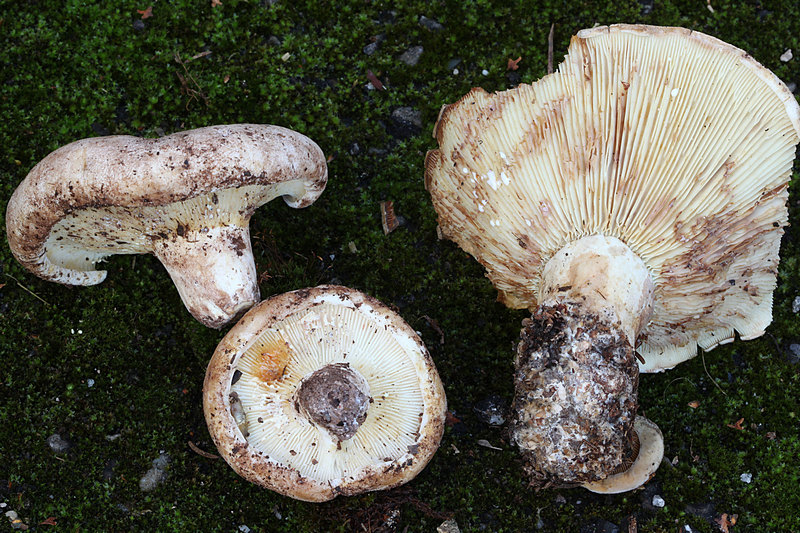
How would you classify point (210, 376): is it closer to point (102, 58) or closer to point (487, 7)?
point (102, 58)

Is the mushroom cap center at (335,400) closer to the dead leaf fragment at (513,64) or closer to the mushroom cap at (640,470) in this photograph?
the mushroom cap at (640,470)

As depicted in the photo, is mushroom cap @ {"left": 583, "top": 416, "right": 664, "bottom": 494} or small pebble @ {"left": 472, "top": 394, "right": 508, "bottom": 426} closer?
mushroom cap @ {"left": 583, "top": 416, "right": 664, "bottom": 494}

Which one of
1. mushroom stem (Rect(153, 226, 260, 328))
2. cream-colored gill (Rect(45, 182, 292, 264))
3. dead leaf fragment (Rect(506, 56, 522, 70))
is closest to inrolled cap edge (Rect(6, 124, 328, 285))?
cream-colored gill (Rect(45, 182, 292, 264))

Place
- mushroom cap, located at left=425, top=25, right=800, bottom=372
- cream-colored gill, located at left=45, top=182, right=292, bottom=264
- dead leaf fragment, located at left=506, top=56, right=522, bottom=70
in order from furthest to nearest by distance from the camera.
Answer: dead leaf fragment, located at left=506, top=56, right=522, bottom=70
cream-colored gill, located at left=45, top=182, right=292, bottom=264
mushroom cap, located at left=425, top=25, right=800, bottom=372

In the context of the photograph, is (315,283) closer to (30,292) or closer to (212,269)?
(212,269)

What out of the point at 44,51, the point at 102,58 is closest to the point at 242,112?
the point at 102,58

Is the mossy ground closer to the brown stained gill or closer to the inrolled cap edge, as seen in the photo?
the brown stained gill

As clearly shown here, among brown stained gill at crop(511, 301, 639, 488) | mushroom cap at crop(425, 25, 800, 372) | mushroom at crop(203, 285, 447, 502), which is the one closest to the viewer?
mushroom cap at crop(425, 25, 800, 372)

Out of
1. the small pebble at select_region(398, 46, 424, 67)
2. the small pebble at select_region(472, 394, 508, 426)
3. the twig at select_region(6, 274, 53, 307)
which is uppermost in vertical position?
the small pebble at select_region(398, 46, 424, 67)

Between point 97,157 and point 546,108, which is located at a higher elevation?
point 546,108
